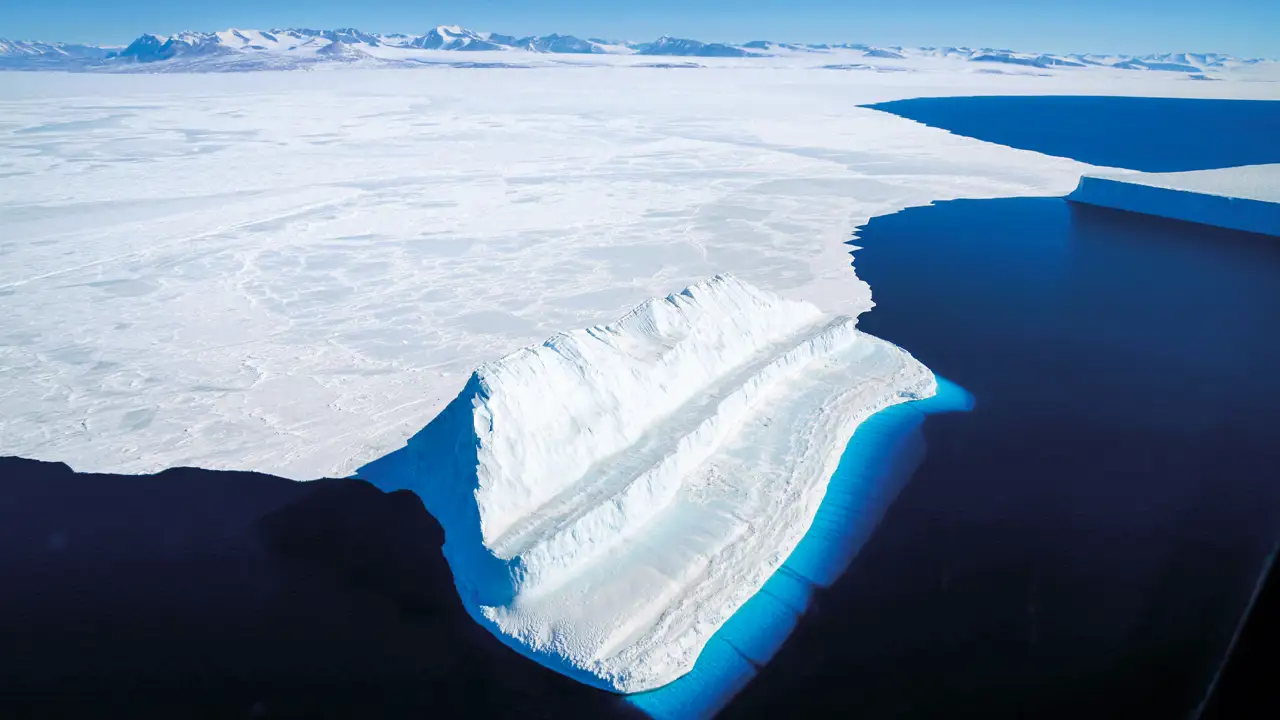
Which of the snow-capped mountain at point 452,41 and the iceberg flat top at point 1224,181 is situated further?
the snow-capped mountain at point 452,41

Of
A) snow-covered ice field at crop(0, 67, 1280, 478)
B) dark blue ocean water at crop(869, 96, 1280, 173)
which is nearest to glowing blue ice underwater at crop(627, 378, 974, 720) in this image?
snow-covered ice field at crop(0, 67, 1280, 478)

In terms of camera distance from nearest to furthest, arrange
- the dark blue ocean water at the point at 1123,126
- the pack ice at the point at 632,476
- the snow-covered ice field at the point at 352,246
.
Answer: the pack ice at the point at 632,476, the snow-covered ice field at the point at 352,246, the dark blue ocean water at the point at 1123,126

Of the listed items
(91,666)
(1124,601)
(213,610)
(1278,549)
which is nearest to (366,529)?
(213,610)

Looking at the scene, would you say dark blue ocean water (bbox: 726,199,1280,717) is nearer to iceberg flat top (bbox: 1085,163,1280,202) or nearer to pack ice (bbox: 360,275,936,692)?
pack ice (bbox: 360,275,936,692)

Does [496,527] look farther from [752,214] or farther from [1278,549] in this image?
[752,214]

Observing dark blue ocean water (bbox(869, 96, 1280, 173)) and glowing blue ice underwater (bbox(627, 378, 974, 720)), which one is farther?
dark blue ocean water (bbox(869, 96, 1280, 173))

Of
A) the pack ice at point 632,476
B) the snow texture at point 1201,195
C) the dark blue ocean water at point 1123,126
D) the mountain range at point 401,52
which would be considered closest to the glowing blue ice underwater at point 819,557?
the pack ice at point 632,476

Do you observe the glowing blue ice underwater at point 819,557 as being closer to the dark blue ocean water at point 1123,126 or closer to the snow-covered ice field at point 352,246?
the snow-covered ice field at point 352,246
